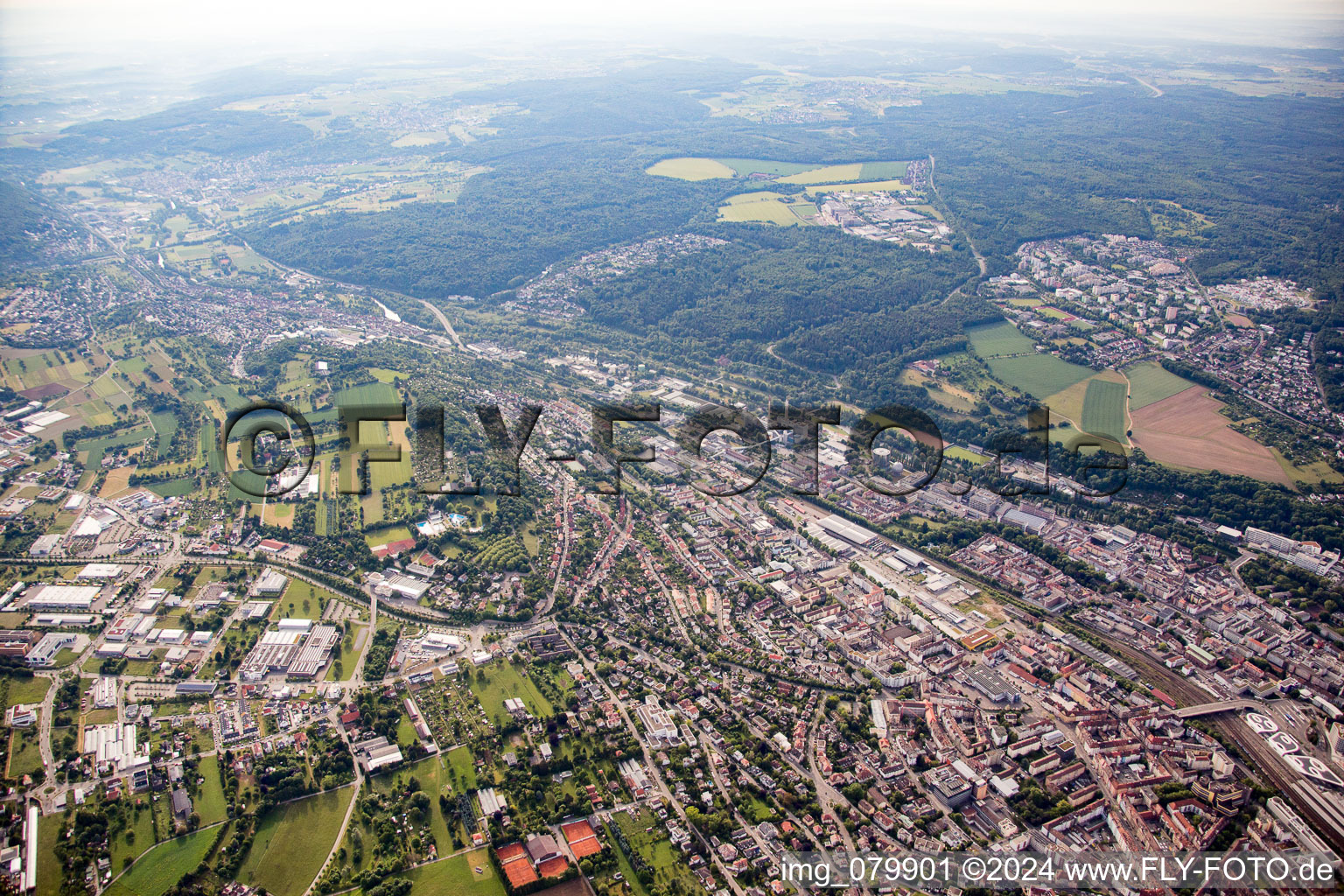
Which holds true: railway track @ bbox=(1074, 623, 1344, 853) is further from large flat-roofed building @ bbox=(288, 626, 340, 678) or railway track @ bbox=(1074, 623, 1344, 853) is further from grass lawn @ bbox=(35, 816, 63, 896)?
grass lawn @ bbox=(35, 816, 63, 896)

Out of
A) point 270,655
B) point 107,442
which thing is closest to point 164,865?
point 270,655

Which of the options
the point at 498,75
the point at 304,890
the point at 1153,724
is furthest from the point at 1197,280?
the point at 498,75

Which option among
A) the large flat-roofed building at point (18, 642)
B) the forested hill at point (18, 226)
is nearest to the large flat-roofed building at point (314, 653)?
the large flat-roofed building at point (18, 642)

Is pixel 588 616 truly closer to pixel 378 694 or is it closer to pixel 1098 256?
pixel 378 694

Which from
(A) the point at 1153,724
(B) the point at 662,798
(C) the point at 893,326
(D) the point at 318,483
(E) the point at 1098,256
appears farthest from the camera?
(E) the point at 1098,256

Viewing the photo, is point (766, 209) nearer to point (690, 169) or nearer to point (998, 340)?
point (690, 169)

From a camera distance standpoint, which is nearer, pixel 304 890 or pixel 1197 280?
pixel 304 890
